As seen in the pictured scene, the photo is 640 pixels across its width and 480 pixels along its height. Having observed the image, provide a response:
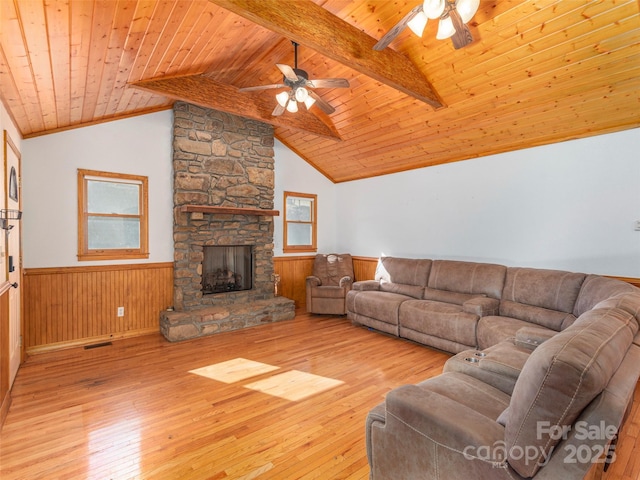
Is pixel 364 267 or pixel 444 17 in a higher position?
pixel 444 17

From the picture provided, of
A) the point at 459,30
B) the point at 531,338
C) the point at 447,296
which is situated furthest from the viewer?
the point at 447,296

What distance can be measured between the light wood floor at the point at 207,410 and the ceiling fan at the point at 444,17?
2.88 meters

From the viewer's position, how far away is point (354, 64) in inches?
110

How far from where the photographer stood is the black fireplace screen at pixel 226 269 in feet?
16.5

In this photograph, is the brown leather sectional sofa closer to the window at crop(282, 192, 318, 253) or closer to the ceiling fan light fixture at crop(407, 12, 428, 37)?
the ceiling fan light fixture at crop(407, 12, 428, 37)

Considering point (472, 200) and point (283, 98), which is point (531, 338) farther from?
point (283, 98)

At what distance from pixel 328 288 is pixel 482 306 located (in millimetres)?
2483

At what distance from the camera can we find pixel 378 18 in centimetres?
289

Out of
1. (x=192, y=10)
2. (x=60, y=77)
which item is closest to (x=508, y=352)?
(x=192, y=10)

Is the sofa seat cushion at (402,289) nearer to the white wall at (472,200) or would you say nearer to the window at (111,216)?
the white wall at (472,200)

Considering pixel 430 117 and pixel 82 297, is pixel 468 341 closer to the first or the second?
pixel 430 117

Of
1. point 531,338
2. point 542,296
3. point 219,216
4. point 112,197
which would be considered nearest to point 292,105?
point 219,216

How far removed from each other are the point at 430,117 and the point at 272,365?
3.59 meters

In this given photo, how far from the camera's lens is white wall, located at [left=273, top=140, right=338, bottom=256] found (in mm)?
5895
